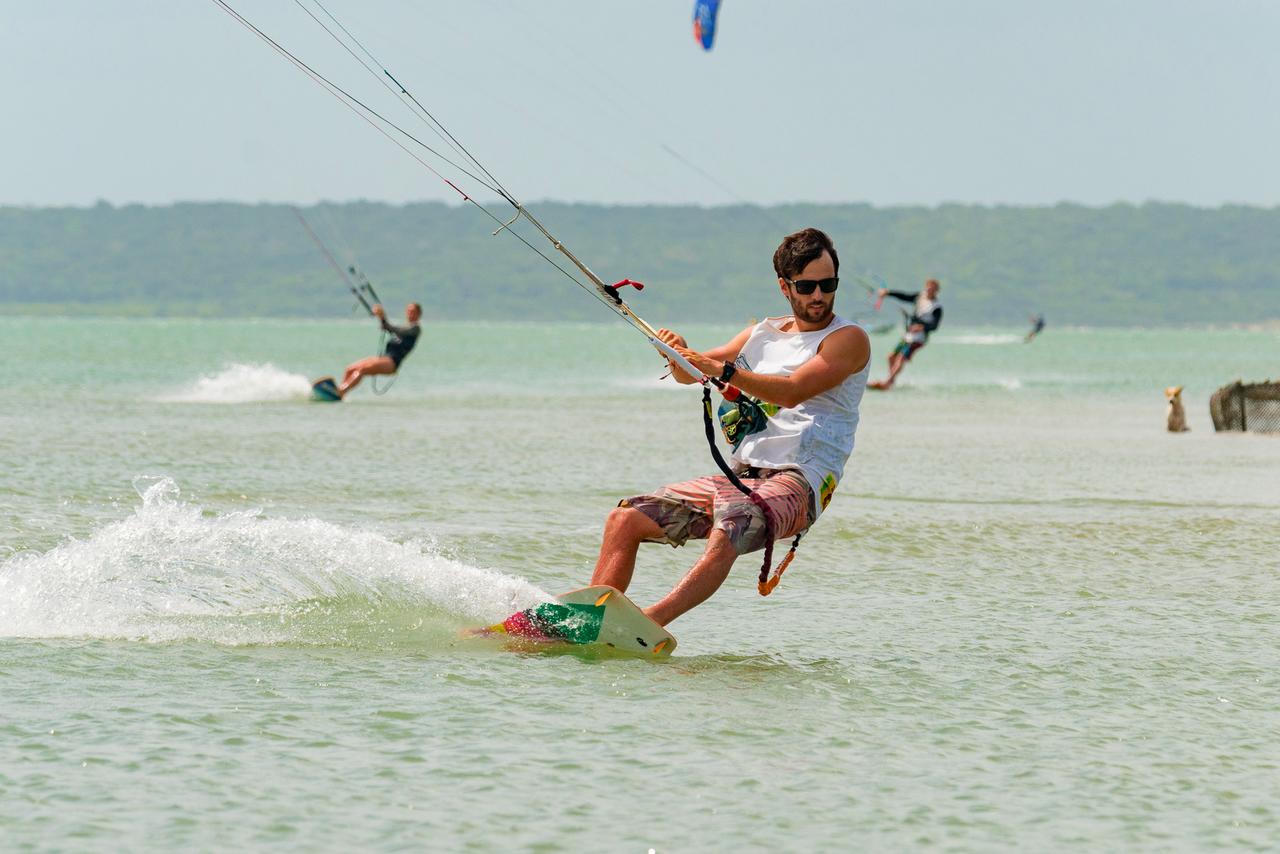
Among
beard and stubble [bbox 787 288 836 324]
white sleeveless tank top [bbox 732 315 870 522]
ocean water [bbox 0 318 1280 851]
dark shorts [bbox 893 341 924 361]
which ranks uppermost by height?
dark shorts [bbox 893 341 924 361]

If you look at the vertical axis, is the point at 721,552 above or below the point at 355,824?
above

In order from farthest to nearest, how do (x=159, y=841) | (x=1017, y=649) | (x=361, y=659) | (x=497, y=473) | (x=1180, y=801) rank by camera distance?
(x=497, y=473), (x=1017, y=649), (x=361, y=659), (x=1180, y=801), (x=159, y=841)

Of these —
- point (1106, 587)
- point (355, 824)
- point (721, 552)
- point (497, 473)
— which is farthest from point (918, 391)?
point (355, 824)

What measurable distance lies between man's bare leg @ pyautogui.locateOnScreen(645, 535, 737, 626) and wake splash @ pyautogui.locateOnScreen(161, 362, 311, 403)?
2307 centimetres

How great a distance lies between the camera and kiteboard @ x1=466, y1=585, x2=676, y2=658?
7.52 m

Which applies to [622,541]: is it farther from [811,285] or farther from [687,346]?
[811,285]

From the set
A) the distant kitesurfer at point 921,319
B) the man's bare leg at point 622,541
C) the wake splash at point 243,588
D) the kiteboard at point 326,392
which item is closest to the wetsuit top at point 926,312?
the distant kitesurfer at point 921,319

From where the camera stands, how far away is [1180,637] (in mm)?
8461

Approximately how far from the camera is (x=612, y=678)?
283 inches

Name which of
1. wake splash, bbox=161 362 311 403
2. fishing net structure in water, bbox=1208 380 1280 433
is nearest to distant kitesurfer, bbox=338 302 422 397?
wake splash, bbox=161 362 311 403

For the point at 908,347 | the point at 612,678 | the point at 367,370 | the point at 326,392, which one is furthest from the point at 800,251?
the point at 908,347

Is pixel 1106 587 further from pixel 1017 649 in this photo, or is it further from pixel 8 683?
pixel 8 683

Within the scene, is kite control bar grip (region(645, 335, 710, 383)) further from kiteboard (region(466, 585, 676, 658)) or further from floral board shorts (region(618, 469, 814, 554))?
kiteboard (region(466, 585, 676, 658))

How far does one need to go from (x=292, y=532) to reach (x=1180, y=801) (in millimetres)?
4819
